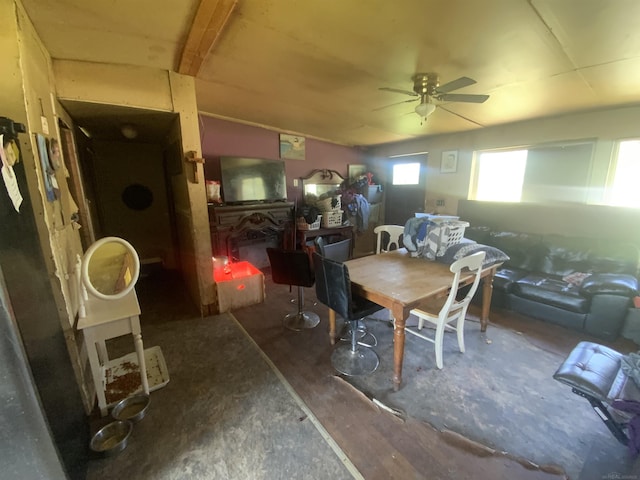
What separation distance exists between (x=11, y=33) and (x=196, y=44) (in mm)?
937

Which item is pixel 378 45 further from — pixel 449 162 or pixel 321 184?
pixel 321 184

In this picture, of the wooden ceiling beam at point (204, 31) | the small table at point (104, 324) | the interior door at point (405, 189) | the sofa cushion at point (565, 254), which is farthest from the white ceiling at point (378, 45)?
the interior door at point (405, 189)

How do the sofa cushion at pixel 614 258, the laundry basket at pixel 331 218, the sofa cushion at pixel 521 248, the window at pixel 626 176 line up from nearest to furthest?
the sofa cushion at pixel 614 258 < the window at pixel 626 176 < the sofa cushion at pixel 521 248 < the laundry basket at pixel 331 218

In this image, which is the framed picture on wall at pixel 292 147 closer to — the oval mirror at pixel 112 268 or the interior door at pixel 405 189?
the interior door at pixel 405 189

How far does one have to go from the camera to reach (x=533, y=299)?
2.66 meters

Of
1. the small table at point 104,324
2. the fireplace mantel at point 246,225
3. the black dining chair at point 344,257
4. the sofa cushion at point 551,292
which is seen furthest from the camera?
the fireplace mantel at point 246,225

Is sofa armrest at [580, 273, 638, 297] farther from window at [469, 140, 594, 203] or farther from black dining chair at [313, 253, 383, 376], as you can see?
black dining chair at [313, 253, 383, 376]

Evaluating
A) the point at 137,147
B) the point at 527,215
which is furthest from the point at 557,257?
the point at 137,147

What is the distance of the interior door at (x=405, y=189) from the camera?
15.4ft

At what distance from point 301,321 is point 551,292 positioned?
251 cm

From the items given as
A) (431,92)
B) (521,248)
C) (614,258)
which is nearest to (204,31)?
(431,92)

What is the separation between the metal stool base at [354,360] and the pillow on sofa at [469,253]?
104 centimetres

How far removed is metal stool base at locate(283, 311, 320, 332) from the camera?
102 inches

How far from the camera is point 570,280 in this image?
2717 mm
